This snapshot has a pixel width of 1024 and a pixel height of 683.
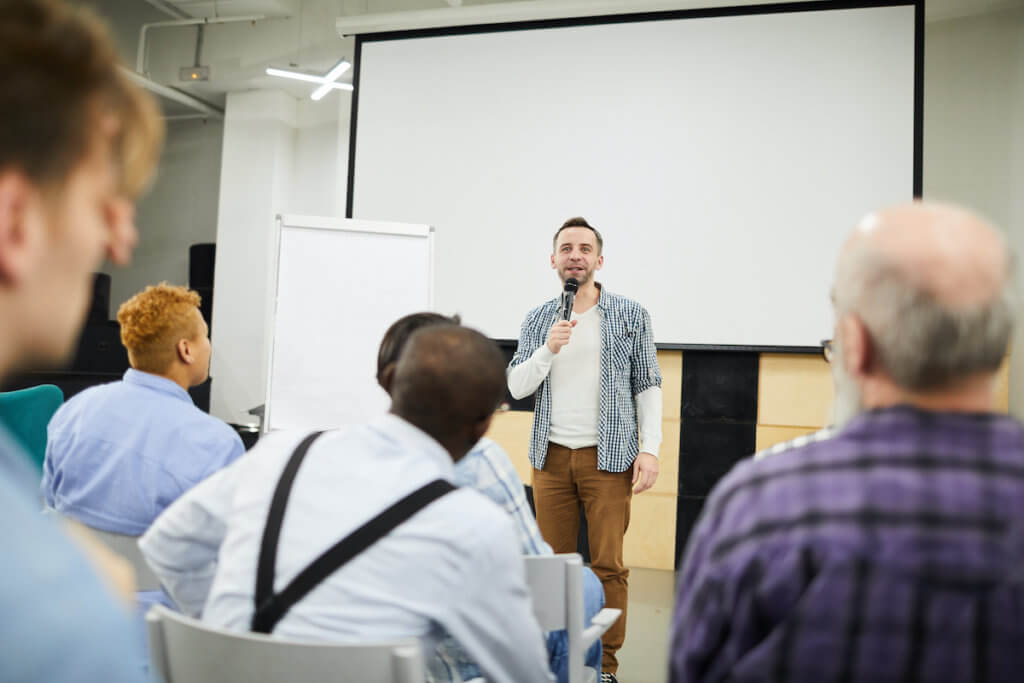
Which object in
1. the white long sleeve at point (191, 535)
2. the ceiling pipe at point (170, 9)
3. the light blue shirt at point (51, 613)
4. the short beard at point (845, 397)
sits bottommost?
the white long sleeve at point (191, 535)

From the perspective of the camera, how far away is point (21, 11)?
0.44 m

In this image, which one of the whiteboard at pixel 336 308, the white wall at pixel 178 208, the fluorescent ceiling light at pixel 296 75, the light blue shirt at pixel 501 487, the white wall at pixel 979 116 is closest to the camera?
the light blue shirt at pixel 501 487

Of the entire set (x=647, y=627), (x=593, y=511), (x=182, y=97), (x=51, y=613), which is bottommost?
(x=647, y=627)

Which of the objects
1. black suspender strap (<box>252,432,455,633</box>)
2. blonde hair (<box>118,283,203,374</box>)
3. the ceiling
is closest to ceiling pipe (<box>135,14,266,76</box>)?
the ceiling

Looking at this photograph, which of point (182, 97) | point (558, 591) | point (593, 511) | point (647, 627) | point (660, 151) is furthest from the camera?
point (182, 97)

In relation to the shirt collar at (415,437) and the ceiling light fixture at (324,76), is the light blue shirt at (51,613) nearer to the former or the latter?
the shirt collar at (415,437)

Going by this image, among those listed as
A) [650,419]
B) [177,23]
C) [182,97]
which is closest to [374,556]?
[650,419]

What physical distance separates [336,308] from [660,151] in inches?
84.4

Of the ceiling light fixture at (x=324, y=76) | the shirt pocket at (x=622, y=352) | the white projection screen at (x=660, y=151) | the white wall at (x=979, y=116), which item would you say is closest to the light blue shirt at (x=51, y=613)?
the shirt pocket at (x=622, y=352)

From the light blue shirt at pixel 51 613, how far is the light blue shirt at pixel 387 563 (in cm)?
59

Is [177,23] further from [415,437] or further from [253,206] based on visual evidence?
[415,437]

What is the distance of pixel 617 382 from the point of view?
290 cm

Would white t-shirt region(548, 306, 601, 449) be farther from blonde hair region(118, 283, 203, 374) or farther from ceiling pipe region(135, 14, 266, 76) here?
ceiling pipe region(135, 14, 266, 76)

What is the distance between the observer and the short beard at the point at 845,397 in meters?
0.87
